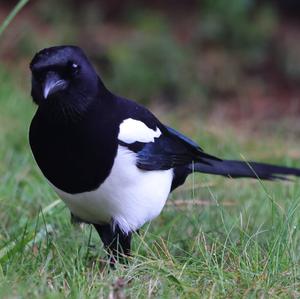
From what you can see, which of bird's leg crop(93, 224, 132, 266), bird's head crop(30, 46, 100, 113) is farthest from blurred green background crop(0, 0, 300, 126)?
bird's head crop(30, 46, 100, 113)

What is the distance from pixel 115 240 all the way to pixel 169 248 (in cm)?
18

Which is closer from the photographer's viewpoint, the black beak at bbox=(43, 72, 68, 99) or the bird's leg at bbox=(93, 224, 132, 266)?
the black beak at bbox=(43, 72, 68, 99)

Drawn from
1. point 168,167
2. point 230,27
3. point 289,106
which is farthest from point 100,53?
point 168,167

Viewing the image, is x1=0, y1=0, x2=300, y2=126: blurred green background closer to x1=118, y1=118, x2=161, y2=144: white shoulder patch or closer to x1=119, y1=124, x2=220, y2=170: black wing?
x1=119, y1=124, x2=220, y2=170: black wing

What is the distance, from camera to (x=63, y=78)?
8.88 ft

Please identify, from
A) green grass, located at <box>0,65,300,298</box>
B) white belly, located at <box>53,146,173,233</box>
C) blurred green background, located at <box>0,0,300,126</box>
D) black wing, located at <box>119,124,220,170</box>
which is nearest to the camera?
green grass, located at <box>0,65,300,298</box>

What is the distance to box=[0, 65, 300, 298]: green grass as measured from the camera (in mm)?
2484

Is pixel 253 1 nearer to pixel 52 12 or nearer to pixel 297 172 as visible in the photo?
pixel 52 12

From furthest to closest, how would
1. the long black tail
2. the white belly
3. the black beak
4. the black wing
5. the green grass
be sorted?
the long black tail
the black wing
the white belly
the black beak
the green grass

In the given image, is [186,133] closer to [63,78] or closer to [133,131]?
[133,131]

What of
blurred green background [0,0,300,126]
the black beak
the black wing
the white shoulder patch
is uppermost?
the black beak

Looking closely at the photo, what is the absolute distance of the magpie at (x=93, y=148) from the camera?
107 inches

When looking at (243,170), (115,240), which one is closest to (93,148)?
(115,240)

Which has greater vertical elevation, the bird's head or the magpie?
the bird's head
